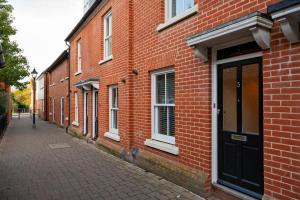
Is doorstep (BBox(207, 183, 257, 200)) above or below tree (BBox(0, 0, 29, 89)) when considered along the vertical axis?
below

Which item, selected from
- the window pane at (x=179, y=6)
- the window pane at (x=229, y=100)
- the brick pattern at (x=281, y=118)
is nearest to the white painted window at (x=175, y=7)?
the window pane at (x=179, y=6)

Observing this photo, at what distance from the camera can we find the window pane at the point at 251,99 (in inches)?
171

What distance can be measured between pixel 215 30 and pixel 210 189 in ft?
9.21

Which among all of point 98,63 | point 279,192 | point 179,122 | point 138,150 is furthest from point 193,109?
point 98,63

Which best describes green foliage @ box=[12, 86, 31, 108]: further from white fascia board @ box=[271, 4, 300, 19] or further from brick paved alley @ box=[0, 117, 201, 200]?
white fascia board @ box=[271, 4, 300, 19]

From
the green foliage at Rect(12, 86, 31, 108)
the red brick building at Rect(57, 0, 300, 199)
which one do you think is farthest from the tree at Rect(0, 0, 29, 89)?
the green foliage at Rect(12, 86, 31, 108)

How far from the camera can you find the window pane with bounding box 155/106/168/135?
6844 mm

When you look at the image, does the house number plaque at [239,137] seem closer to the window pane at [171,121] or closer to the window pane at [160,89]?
the window pane at [171,121]

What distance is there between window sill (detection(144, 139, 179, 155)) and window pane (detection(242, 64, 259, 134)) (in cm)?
185

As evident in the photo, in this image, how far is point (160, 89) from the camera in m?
7.07

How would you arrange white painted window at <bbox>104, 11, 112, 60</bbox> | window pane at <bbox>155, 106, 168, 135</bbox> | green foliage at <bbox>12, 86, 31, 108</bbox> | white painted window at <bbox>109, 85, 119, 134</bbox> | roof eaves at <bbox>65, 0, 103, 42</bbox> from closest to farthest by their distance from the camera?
window pane at <bbox>155, 106, 168, 135</bbox> < white painted window at <bbox>109, 85, 119, 134</bbox> < white painted window at <bbox>104, 11, 112, 60</bbox> < roof eaves at <bbox>65, 0, 103, 42</bbox> < green foliage at <bbox>12, 86, 31, 108</bbox>

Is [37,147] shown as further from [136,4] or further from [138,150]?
[136,4]

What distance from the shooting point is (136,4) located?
8.05 metres

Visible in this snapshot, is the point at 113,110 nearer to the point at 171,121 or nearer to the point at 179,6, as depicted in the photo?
the point at 171,121
